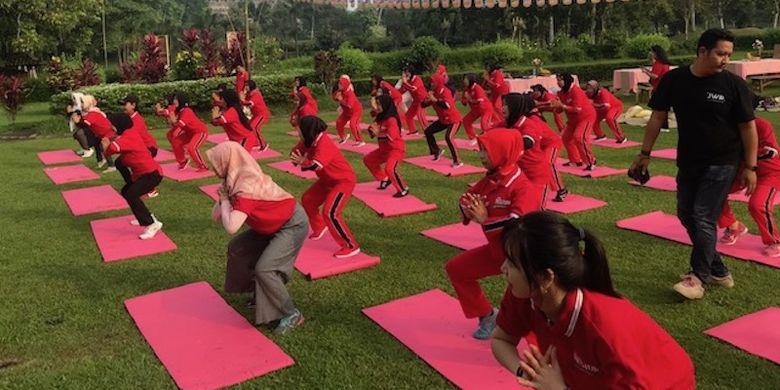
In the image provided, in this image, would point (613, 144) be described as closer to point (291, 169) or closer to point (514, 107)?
point (291, 169)

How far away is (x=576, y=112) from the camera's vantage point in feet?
32.3

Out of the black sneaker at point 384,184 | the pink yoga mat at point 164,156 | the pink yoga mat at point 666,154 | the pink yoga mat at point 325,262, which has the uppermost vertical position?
the pink yoga mat at point 164,156

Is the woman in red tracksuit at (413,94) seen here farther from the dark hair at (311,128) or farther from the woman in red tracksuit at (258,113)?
the dark hair at (311,128)

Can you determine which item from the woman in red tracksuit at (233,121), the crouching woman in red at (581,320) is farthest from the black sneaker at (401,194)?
the crouching woman in red at (581,320)

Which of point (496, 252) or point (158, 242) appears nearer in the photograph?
point (496, 252)

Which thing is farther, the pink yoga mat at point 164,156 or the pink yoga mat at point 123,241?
the pink yoga mat at point 164,156

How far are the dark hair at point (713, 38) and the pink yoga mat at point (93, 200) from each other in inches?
300

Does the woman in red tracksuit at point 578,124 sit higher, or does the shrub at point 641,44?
the shrub at point 641,44

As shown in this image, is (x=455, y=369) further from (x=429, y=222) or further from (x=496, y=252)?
(x=429, y=222)

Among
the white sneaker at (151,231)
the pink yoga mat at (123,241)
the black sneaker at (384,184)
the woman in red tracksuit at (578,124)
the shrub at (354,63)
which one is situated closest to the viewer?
the pink yoga mat at (123,241)

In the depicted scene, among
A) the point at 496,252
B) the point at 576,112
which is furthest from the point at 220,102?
the point at 496,252

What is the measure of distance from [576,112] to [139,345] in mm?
7614

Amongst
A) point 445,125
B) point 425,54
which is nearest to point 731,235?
point 445,125

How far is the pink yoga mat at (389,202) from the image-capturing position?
7.95 m
